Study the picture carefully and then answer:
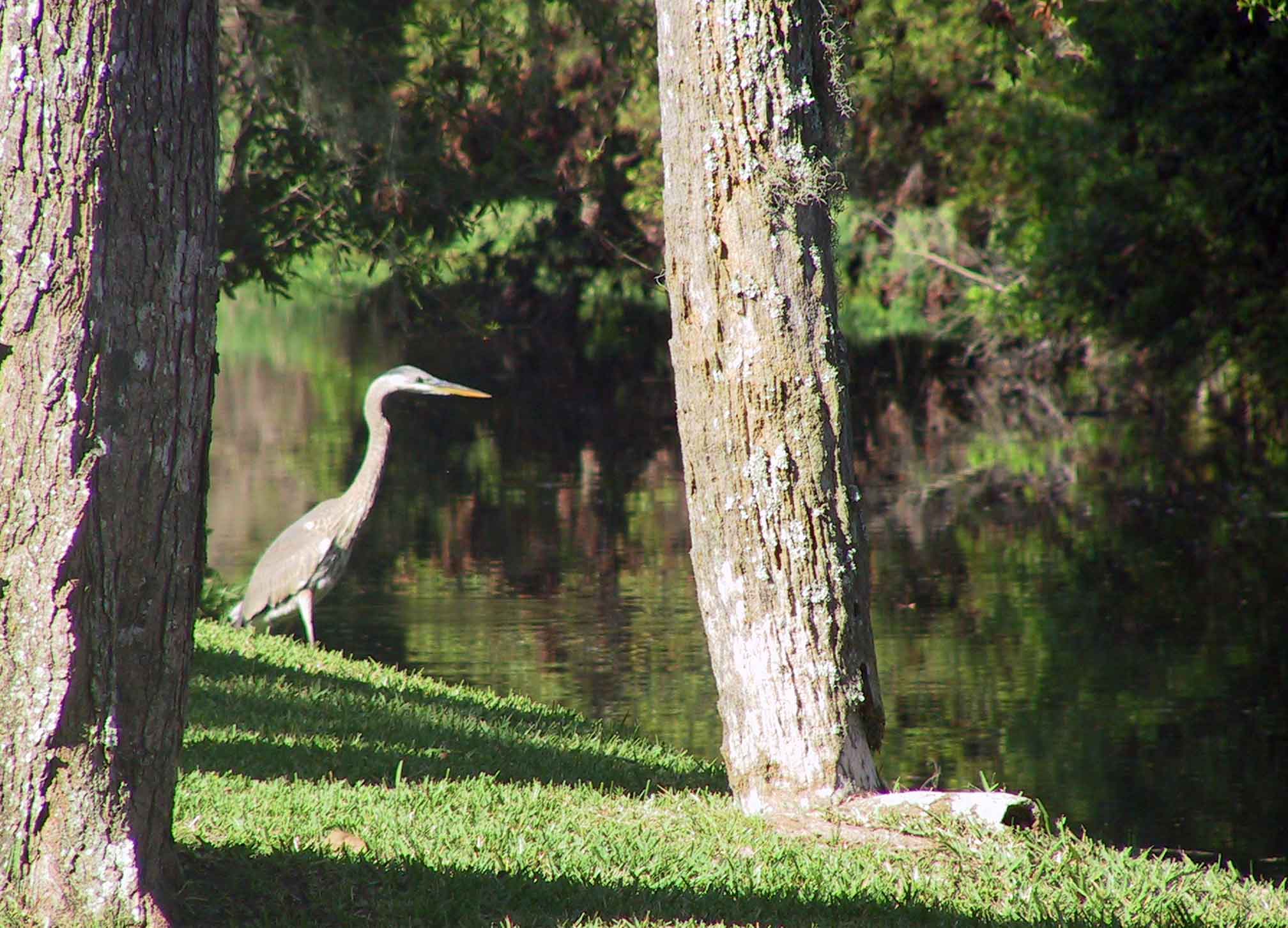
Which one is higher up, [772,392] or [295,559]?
[772,392]

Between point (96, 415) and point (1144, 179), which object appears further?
point (1144, 179)

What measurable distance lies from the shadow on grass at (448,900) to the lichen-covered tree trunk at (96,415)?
1.85 ft

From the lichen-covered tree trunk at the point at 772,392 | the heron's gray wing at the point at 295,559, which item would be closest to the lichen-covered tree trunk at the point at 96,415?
the lichen-covered tree trunk at the point at 772,392

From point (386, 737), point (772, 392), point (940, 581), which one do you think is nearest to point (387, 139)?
point (386, 737)

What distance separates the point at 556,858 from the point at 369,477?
5.62 m

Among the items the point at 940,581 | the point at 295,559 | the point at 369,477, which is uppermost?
the point at 369,477

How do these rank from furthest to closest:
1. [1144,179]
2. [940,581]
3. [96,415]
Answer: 1. [1144,179]
2. [940,581]
3. [96,415]

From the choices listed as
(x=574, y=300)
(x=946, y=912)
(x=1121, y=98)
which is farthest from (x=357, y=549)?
(x=574, y=300)

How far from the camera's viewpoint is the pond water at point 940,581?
29.6 ft

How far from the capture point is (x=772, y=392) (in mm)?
5430

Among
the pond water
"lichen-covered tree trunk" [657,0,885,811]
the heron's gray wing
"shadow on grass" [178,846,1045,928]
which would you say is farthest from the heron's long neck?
"shadow on grass" [178,846,1045,928]

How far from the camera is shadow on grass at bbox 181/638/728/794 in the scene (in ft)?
20.4

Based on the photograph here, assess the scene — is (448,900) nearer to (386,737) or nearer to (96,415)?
(96,415)

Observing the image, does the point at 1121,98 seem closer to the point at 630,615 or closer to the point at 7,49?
the point at 630,615
